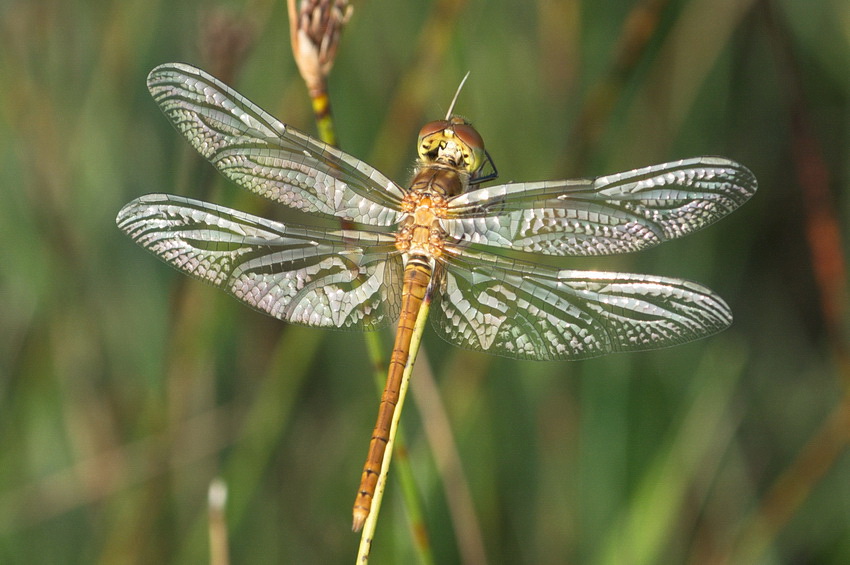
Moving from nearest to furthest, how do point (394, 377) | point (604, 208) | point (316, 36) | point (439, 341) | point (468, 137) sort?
point (316, 36) → point (394, 377) → point (604, 208) → point (468, 137) → point (439, 341)

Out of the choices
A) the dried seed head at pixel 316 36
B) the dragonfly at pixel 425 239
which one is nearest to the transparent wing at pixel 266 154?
the dragonfly at pixel 425 239

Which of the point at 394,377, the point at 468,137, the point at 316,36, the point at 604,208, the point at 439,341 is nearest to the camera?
the point at 316,36

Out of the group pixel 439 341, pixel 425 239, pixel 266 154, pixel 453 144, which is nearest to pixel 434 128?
pixel 453 144

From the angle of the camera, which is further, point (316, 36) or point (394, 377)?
point (394, 377)

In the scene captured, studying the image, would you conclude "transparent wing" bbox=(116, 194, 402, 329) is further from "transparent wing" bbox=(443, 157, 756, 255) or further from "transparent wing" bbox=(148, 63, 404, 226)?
"transparent wing" bbox=(443, 157, 756, 255)

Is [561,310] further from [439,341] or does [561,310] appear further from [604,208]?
[439,341]

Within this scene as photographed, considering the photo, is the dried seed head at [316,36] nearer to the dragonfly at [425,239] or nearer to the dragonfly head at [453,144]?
the dragonfly at [425,239]

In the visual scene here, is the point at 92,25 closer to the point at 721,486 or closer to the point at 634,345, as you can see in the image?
the point at 634,345
